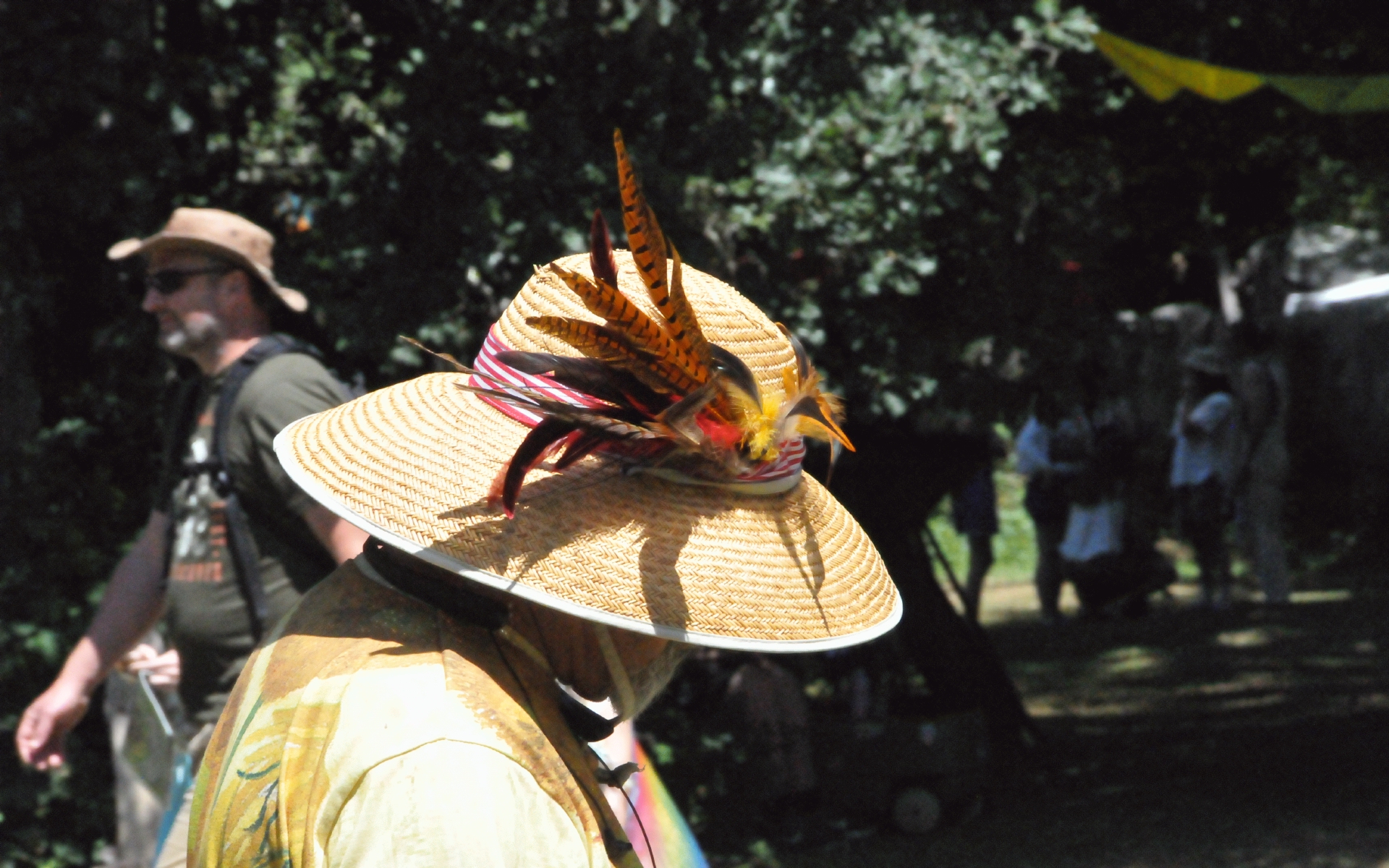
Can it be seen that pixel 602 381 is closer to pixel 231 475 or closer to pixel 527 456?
pixel 527 456

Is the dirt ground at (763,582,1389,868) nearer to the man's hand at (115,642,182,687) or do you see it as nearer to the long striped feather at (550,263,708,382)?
the man's hand at (115,642,182,687)

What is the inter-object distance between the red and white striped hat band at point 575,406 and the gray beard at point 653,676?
0.63ft

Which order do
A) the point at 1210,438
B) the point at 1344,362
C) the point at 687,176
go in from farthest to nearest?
the point at 1344,362
the point at 1210,438
the point at 687,176

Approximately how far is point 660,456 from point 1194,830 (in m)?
5.12

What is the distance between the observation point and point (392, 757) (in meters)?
1.29

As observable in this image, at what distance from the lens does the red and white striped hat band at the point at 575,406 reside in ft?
4.89

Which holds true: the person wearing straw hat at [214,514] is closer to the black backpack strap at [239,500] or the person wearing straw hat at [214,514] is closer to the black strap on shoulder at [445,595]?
the black backpack strap at [239,500]

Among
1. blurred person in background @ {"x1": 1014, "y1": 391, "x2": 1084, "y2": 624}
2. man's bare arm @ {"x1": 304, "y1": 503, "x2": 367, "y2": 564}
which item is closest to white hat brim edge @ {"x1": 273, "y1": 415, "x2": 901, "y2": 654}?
man's bare arm @ {"x1": 304, "y1": 503, "x2": 367, "y2": 564}

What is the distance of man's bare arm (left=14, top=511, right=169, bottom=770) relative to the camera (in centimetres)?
332

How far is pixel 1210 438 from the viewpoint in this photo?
10.9 meters

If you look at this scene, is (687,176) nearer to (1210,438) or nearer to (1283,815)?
(1283,815)

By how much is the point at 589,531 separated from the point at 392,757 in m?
0.29

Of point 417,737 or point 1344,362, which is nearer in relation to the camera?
point 417,737

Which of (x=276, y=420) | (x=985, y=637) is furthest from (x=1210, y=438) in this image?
(x=276, y=420)
